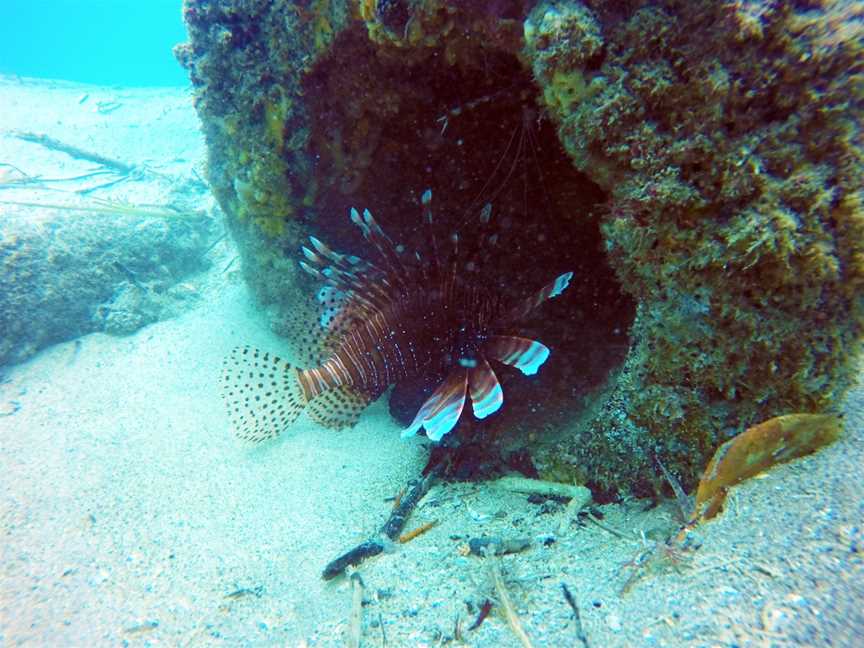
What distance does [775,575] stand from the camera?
132cm

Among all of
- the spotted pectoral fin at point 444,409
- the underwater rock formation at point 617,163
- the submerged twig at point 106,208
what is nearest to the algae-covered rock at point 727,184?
the underwater rock formation at point 617,163

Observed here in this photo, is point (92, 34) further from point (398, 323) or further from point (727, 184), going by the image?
point (727, 184)

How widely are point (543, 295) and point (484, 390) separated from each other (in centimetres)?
64

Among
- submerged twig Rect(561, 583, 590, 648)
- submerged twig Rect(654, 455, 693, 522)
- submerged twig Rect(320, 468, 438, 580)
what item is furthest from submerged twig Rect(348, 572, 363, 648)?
submerged twig Rect(654, 455, 693, 522)

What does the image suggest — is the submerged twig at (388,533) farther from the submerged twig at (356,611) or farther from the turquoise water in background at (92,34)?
the turquoise water in background at (92,34)

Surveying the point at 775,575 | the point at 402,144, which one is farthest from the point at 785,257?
the point at 402,144

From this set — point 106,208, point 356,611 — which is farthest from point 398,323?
point 106,208

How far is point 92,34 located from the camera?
76.8 metres

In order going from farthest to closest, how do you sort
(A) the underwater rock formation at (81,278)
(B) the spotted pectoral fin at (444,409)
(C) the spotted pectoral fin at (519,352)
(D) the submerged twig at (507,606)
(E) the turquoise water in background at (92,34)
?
(E) the turquoise water in background at (92,34) → (A) the underwater rock formation at (81,278) → (B) the spotted pectoral fin at (444,409) → (C) the spotted pectoral fin at (519,352) → (D) the submerged twig at (507,606)

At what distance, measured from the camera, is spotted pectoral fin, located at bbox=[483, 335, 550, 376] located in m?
2.25

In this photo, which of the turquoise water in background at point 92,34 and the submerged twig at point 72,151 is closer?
the submerged twig at point 72,151

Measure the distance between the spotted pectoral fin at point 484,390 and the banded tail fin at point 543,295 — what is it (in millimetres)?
353

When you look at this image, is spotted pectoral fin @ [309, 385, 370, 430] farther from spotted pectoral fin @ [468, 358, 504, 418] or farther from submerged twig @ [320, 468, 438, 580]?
spotted pectoral fin @ [468, 358, 504, 418]

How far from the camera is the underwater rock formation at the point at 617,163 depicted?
1.47 metres
